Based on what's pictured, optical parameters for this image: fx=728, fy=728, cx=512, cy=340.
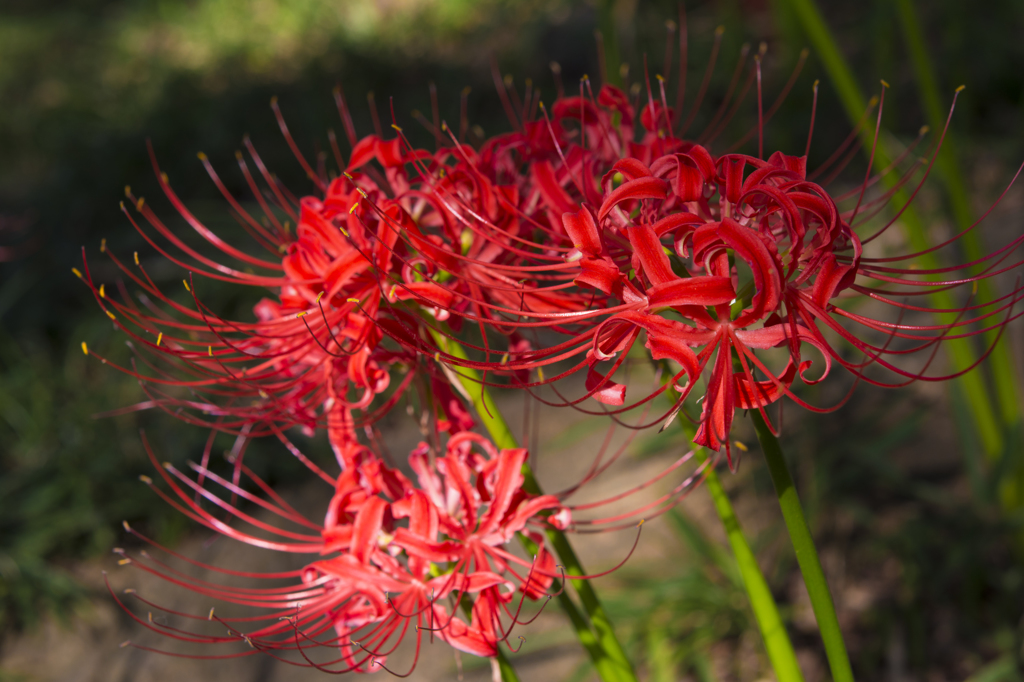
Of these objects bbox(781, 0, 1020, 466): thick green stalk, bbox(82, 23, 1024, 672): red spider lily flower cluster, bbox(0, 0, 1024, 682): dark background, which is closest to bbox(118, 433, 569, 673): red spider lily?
bbox(82, 23, 1024, 672): red spider lily flower cluster

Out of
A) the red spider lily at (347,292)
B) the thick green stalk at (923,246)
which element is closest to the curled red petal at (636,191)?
the red spider lily at (347,292)

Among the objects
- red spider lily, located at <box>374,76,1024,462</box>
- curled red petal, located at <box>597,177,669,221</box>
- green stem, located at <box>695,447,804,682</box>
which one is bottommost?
green stem, located at <box>695,447,804,682</box>

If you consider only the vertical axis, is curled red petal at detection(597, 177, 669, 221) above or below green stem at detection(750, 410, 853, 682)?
above

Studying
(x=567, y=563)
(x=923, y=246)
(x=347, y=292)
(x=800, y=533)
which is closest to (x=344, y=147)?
(x=923, y=246)

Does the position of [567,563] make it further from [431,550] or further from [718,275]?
[718,275]

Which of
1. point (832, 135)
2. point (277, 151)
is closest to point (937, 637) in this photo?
point (832, 135)

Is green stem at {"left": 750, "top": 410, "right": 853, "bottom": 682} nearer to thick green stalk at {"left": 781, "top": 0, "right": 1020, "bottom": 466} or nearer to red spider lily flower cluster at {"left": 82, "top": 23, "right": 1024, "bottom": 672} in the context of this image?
red spider lily flower cluster at {"left": 82, "top": 23, "right": 1024, "bottom": 672}
